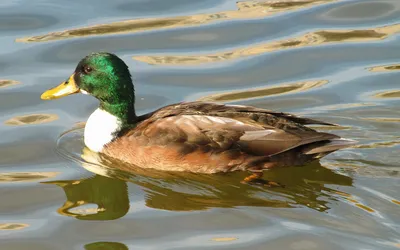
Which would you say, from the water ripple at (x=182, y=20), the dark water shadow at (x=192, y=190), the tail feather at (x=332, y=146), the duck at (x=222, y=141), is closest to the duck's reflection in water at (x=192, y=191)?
the dark water shadow at (x=192, y=190)

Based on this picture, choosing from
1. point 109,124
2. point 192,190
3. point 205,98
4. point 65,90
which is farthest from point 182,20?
point 192,190

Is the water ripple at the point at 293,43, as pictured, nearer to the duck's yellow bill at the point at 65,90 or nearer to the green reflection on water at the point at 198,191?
the duck's yellow bill at the point at 65,90

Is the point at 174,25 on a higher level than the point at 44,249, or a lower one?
higher

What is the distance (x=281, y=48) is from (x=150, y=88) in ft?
6.68

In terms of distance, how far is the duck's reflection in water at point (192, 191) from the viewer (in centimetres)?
949

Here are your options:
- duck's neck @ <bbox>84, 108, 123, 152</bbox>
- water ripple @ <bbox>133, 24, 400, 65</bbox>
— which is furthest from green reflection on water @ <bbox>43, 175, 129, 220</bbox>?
water ripple @ <bbox>133, 24, 400, 65</bbox>

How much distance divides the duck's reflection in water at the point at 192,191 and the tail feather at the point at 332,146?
10.9 inches

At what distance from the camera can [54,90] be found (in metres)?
11.1

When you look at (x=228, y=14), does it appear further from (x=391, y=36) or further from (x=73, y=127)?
(x=73, y=127)

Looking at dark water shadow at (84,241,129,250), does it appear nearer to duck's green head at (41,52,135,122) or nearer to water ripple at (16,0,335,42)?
duck's green head at (41,52,135,122)

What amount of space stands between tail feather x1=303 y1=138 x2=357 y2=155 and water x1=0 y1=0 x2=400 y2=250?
28 cm

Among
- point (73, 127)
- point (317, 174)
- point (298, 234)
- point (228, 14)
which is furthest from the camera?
point (228, 14)

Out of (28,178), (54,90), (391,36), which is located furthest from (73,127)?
(391,36)

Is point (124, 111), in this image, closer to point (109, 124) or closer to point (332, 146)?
point (109, 124)
